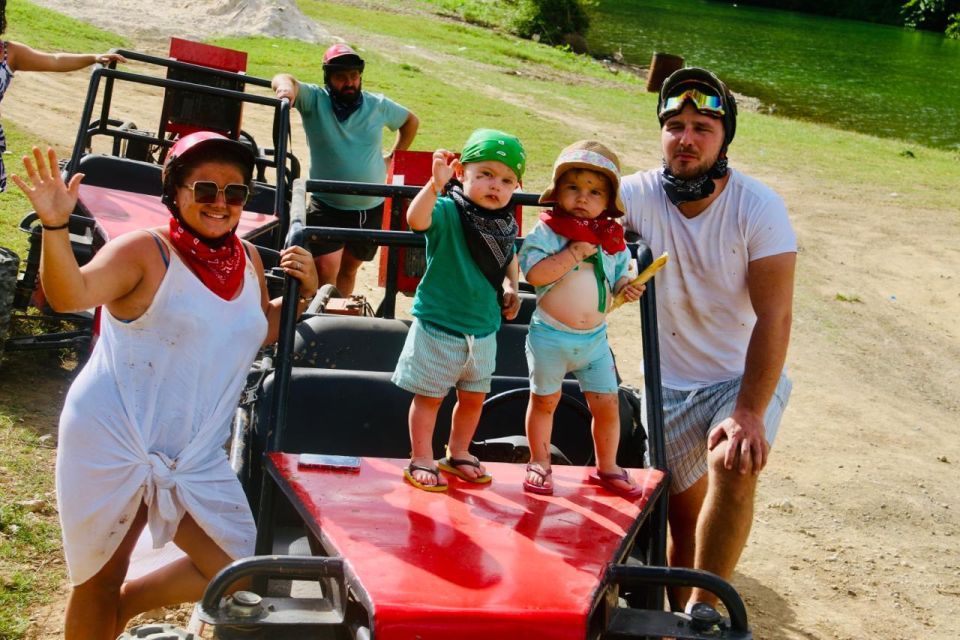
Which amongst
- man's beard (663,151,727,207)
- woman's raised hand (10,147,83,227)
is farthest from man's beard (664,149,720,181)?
woman's raised hand (10,147,83,227)

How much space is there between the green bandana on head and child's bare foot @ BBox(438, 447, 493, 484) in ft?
2.43

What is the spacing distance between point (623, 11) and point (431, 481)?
1771 inches

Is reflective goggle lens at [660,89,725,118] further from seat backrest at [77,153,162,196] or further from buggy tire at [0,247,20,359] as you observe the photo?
seat backrest at [77,153,162,196]

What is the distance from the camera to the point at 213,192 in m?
3.12

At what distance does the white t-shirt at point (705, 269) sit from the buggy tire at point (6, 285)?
9.43 ft

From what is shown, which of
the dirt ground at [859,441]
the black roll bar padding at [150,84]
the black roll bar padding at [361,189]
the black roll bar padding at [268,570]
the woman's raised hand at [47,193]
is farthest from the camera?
the black roll bar padding at [150,84]

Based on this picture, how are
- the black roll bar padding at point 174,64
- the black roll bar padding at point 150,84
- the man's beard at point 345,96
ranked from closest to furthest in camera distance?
1. the black roll bar padding at point 150,84
2. the black roll bar padding at point 174,64
3. the man's beard at point 345,96

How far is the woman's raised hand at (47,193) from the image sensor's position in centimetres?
284

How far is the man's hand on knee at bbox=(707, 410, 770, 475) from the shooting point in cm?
359

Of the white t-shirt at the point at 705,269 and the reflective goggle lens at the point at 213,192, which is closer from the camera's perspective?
the reflective goggle lens at the point at 213,192

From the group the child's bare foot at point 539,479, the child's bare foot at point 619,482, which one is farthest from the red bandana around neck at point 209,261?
the child's bare foot at point 619,482

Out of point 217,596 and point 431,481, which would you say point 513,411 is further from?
point 217,596

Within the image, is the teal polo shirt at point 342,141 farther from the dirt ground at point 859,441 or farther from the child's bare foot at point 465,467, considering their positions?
the child's bare foot at point 465,467

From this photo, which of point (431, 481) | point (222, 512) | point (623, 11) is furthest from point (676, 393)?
point (623, 11)
